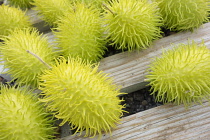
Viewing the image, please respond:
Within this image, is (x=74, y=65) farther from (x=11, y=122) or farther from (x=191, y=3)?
(x=191, y=3)

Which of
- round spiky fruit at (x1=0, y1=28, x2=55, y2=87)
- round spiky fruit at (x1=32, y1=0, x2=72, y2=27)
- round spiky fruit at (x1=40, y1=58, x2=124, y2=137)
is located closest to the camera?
round spiky fruit at (x1=40, y1=58, x2=124, y2=137)

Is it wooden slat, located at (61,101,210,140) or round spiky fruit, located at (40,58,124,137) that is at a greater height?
round spiky fruit, located at (40,58,124,137)

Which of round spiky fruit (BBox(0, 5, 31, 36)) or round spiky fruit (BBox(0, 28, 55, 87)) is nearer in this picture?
round spiky fruit (BBox(0, 28, 55, 87))

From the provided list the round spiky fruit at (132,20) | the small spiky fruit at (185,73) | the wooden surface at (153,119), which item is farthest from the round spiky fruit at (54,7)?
the small spiky fruit at (185,73)

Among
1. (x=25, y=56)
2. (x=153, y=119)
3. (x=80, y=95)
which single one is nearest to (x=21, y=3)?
(x=25, y=56)

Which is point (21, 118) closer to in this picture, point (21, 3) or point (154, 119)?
point (154, 119)

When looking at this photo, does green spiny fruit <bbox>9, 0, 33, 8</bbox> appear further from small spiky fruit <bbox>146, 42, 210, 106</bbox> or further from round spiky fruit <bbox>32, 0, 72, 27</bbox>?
small spiky fruit <bbox>146, 42, 210, 106</bbox>

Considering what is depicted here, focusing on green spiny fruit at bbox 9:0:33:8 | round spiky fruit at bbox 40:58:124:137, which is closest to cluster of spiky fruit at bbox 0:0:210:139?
round spiky fruit at bbox 40:58:124:137
